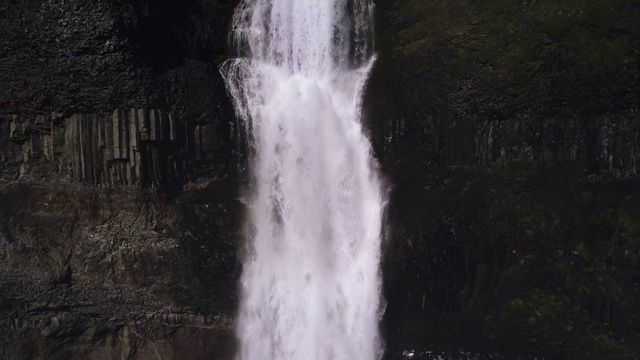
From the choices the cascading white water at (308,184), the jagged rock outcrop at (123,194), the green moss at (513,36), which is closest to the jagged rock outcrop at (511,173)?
the green moss at (513,36)

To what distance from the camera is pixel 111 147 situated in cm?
1046

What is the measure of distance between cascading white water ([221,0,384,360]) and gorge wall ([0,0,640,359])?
33cm

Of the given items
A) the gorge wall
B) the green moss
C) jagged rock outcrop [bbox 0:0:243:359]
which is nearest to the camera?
the green moss

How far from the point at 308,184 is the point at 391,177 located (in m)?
1.50

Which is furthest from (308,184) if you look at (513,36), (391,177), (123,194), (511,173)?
(513,36)

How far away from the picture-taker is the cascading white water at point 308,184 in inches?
413

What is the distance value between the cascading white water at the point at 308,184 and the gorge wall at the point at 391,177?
0.33 meters

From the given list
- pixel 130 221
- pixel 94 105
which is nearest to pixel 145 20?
pixel 94 105

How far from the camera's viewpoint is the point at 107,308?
11047 millimetres

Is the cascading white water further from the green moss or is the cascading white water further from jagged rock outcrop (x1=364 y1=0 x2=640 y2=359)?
the green moss

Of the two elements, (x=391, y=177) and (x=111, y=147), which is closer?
(x=391, y=177)

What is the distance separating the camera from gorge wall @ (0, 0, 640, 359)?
357 inches

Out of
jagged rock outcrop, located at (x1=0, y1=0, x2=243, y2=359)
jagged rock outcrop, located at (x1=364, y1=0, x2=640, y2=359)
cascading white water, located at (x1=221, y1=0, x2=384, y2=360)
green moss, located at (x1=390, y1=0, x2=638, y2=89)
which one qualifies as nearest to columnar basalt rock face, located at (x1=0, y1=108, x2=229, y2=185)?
jagged rock outcrop, located at (x1=0, y1=0, x2=243, y2=359)

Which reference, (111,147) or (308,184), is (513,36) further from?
(111,147)
